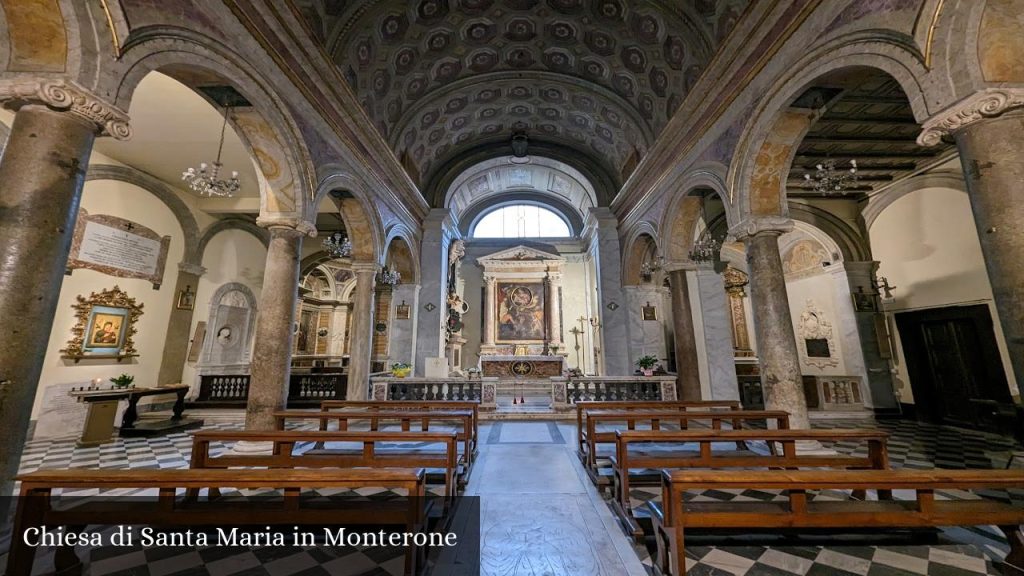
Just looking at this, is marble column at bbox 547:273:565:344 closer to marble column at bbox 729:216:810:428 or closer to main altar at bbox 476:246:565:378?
main altar at bbox 476:246:565:378

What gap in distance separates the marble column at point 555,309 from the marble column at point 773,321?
9729 millimetres

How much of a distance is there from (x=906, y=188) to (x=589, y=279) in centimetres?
868

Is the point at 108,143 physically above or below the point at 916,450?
above

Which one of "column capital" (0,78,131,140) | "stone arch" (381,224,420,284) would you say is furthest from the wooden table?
"stone arch" (381,224,420,284)

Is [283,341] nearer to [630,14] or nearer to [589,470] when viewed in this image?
[589,470]

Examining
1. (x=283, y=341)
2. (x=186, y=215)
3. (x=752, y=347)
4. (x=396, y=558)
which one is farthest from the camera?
(x=752, y=347)

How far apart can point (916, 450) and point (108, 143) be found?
14.8m

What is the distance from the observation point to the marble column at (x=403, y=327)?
10.1 metres

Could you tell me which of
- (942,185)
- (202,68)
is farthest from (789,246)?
(202,68)

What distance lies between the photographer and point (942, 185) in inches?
292

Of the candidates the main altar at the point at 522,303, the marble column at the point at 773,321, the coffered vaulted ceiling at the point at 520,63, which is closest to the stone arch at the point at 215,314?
the coffered vaulted ceiling at the point at 520,63

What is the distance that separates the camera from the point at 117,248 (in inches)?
302

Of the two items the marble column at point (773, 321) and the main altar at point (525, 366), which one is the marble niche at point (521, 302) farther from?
the marble column at point (773, 321)

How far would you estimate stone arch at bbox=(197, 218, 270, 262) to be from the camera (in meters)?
9.52
